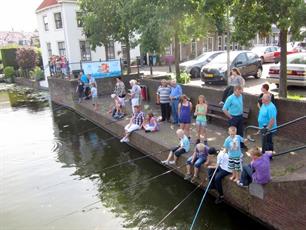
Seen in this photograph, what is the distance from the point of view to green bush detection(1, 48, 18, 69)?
42.4 meters

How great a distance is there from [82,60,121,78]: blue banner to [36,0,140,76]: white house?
28.9 feet

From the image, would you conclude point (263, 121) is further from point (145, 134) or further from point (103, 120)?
point (103, 120)

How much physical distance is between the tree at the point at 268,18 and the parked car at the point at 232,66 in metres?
5.60

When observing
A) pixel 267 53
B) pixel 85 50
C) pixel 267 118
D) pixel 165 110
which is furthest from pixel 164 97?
pixel 85 50

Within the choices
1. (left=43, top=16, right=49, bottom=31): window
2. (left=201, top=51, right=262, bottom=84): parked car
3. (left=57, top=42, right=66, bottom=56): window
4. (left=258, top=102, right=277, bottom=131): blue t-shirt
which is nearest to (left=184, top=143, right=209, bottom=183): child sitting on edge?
(left=258, top=102, right=277, bottom=131): blue t-shirt

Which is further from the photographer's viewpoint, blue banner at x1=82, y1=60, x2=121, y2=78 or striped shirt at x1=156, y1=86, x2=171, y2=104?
blue banner at x1=82, y1=60, x2=121, y2=78

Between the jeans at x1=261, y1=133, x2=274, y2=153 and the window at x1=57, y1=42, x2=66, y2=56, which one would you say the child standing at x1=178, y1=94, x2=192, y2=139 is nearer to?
the jeans at x1=261, y1=133, x2=274, y2=153

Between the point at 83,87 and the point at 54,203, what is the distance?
1168 cm

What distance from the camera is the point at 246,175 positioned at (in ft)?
23.6

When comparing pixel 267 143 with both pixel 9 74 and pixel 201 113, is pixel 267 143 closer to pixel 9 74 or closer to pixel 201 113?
pixel 201 113

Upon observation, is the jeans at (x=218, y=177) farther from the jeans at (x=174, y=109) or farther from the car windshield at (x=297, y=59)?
the car windshield at (x=297, y=59)

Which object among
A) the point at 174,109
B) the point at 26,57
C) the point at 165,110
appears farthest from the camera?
the point at 26,57

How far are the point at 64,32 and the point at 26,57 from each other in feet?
34.0

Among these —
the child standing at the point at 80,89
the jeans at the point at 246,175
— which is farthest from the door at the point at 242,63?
the jeans at the point at 246,175
